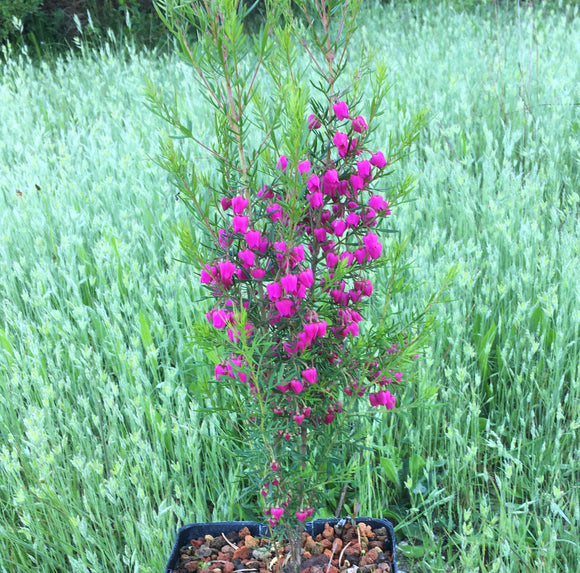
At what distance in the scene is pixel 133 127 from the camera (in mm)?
4363

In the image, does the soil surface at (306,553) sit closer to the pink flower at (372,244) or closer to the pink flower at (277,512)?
the pink flower at (277,512)

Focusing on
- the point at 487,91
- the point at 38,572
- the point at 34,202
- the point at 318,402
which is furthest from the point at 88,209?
the point at 487,91

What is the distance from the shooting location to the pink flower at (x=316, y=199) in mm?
1216

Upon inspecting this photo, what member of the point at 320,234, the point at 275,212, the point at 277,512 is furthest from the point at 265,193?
the point at 277,512

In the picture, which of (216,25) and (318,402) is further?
(318,402)

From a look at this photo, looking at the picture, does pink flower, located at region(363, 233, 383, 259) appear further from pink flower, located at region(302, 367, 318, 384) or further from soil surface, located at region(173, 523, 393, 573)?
soil surface, located at region(173, 523, 393, 573)

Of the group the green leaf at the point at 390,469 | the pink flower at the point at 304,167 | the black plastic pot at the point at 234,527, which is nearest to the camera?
the pink flower at the point at 304,167

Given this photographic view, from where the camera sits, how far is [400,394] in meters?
2.25

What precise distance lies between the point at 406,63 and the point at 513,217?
2894mm

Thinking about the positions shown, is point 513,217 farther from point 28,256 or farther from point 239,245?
point 28,256

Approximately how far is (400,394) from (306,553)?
2.53 ft

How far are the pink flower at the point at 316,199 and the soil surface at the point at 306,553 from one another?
0.95m

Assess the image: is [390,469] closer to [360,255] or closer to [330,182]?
[360,255]

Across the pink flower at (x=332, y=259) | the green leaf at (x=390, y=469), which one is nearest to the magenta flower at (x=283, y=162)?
the pink flower at (x=332, y=259)
